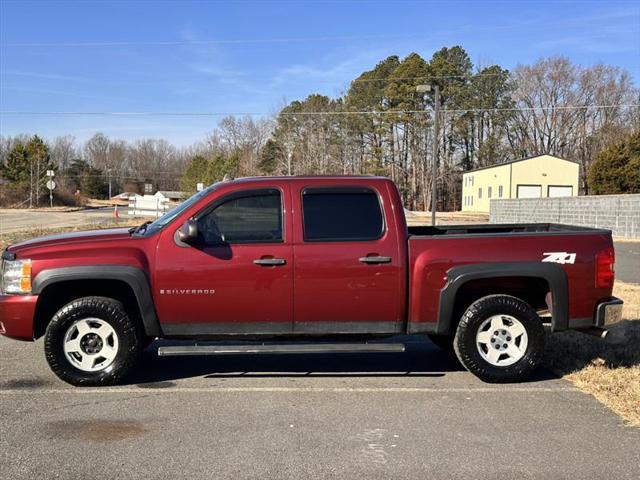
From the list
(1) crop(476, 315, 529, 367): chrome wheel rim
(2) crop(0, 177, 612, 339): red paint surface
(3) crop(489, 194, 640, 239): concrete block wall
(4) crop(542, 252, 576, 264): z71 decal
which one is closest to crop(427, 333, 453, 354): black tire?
(1) crop(476, 315, 529, 367): chrome wheel rim

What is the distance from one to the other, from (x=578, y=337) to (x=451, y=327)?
2.59m

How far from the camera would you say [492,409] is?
5.04 meters

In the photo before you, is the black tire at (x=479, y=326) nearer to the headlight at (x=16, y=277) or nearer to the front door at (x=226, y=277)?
the front door at (x=226, y=277)

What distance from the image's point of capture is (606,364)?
6.29 m

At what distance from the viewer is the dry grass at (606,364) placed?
5.20m

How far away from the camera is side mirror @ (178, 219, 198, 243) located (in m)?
5.20

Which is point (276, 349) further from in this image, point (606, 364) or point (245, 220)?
point (606, 364)

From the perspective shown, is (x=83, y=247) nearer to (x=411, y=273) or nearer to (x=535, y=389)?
(x=411, y=273)

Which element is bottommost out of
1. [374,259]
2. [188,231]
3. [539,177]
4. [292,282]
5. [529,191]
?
[292,282]

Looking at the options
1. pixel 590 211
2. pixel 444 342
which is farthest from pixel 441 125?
pixel 444 342

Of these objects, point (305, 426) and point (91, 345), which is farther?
point (91, 345)

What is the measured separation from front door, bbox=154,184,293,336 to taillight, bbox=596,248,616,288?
288cm

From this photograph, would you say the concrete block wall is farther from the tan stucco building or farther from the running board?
the running board

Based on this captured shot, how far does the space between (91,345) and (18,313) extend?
690mm
